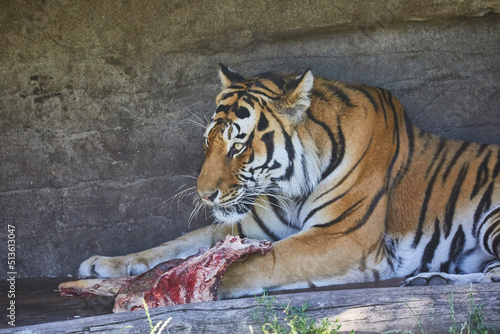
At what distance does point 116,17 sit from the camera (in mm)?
4418

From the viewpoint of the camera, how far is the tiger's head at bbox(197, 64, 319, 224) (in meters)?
3.77

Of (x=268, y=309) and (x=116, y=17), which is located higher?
(x=116, y=17)

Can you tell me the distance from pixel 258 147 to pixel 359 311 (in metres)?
1.36

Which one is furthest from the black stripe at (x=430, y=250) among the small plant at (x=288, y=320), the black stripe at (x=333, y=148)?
the small plant at (x=288, y=320)

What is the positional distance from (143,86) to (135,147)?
383 millimetres

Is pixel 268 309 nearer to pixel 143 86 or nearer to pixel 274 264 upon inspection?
pixel 274 264

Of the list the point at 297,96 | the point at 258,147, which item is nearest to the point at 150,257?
the point at 258,147

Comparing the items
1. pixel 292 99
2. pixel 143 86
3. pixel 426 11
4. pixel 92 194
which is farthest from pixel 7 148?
pixel 426 11

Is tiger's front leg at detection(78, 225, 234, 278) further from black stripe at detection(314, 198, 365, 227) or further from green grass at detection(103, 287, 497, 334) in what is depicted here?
green grass at detection(103, 287, 497, 334)

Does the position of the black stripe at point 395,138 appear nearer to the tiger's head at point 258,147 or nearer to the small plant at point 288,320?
the tiger's head at point 258,147

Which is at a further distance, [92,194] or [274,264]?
[92,194]

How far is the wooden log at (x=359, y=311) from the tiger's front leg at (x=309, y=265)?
78cm

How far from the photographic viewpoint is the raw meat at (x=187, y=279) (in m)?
3.29

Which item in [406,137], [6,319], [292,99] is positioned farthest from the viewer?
[406,137]
